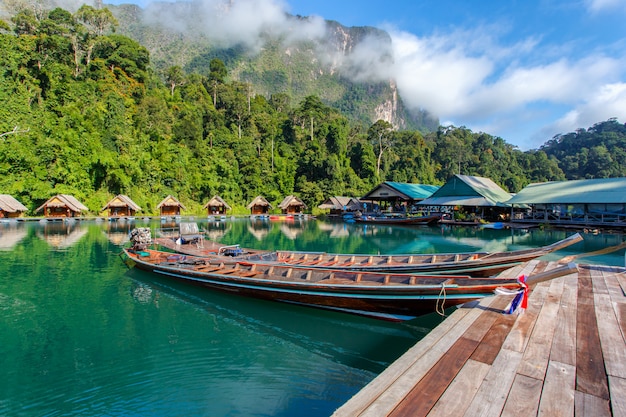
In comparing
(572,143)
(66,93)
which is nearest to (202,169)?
(66,93)

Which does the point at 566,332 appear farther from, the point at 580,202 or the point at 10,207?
the point at 10,207

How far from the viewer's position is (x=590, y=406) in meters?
2.60

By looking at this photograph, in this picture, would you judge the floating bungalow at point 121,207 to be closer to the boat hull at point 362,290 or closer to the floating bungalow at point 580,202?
the boat hull at point 362,290

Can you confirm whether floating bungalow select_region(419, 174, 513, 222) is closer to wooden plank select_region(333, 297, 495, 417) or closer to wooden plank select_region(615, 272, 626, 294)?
wooden plank select_region(615, 272, 626, 294)

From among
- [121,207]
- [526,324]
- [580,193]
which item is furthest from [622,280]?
[121,207]

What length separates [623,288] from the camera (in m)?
5.94

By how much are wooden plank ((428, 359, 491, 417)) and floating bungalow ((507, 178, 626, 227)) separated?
2480 cm

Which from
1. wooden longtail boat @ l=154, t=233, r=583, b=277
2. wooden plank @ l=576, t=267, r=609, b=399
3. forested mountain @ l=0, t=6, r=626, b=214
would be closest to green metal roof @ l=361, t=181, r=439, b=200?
forested mountain @ l=0, t=6, r=626, b=214

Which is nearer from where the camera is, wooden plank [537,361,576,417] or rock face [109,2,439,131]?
wooden plank [537,361,576,417]

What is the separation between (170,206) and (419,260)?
1494 inches

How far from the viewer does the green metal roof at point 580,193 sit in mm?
21938

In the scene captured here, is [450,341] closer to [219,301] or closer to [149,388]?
[149,388]

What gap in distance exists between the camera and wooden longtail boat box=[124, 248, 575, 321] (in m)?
5.48

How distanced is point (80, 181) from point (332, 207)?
29819 millimetres
